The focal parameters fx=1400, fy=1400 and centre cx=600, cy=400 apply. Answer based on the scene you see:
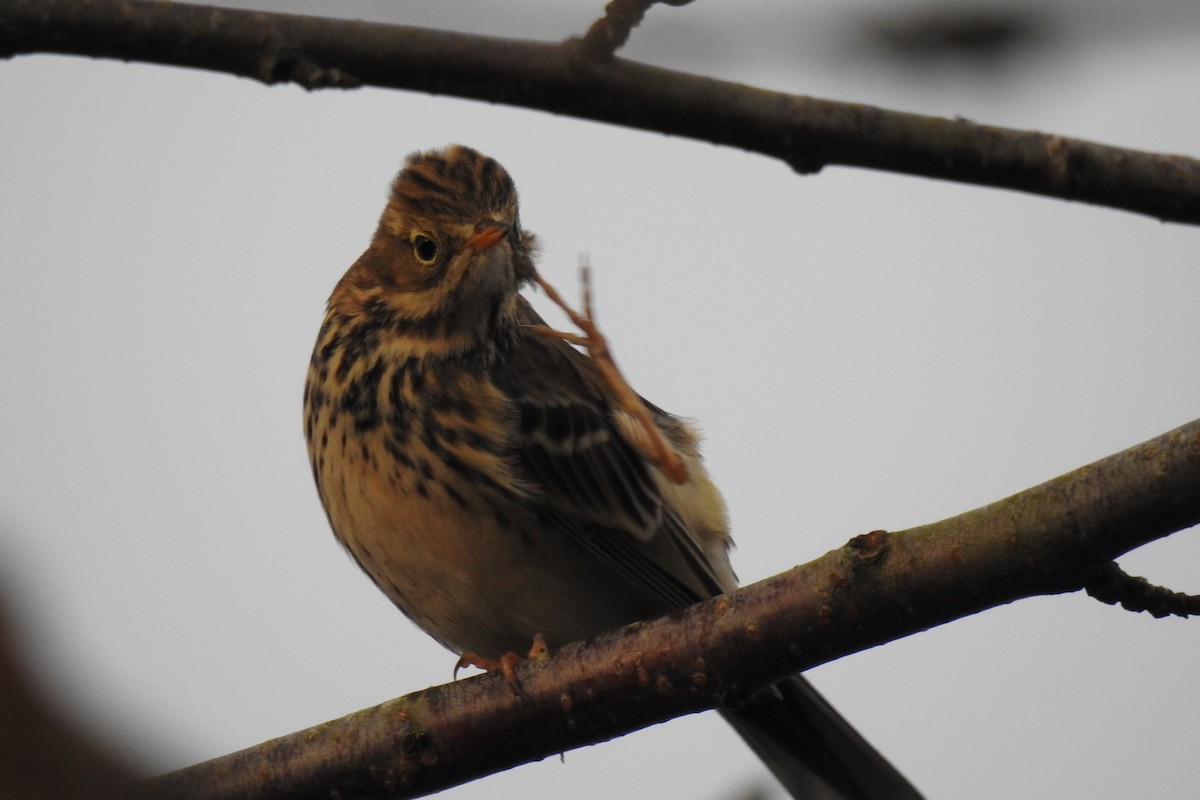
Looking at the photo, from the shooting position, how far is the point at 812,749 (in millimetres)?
5363

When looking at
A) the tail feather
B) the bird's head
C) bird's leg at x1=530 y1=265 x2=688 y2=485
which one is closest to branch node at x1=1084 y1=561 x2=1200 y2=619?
bird's leg at x1=530 y1=265 x2=688 y2=485

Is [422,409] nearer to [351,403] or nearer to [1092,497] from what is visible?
[351,403]

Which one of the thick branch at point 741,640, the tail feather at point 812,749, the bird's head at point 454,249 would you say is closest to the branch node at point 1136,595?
the thick branch at point 741,640

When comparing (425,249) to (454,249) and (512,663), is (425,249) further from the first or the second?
(512,663)

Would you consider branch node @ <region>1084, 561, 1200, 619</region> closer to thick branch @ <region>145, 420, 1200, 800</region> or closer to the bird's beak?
thick branch @ <region>145, 420, 1200, 800</region>

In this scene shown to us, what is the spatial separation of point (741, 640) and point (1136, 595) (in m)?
1.03

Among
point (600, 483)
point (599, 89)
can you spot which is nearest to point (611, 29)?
point (599, 89)

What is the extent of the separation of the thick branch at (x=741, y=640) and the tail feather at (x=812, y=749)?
126 centimetres

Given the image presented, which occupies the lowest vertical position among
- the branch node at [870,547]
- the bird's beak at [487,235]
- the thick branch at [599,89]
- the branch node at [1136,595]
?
the branch node at [1136,595]

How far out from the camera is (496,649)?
5.59m

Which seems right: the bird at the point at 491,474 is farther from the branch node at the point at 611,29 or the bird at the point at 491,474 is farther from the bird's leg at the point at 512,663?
the branch node at the point at 611,29

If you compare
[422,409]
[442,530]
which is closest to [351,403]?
[422,409]

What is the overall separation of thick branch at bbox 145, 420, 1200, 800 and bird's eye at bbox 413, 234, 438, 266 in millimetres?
2216

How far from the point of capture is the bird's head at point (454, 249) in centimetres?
576
